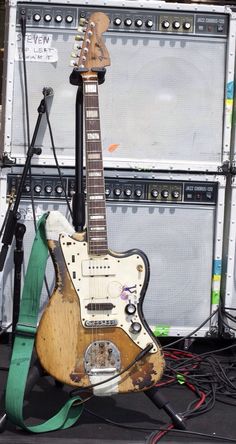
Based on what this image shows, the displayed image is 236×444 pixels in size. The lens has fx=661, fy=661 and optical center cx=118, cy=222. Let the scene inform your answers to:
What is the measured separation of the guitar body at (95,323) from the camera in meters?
2.88

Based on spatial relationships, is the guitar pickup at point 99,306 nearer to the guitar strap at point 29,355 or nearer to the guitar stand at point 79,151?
the guitar strap at point 29,355

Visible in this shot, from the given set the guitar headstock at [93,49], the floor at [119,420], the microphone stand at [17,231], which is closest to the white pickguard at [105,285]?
the floor at [119,420]

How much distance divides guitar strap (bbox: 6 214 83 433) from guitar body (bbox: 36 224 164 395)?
0.17 feet

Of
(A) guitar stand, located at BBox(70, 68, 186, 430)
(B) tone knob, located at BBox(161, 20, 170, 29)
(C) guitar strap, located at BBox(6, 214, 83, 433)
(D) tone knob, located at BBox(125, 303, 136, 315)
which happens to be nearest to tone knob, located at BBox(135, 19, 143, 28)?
(B) tone knob, located at BBox(161, 20, 170, 29)

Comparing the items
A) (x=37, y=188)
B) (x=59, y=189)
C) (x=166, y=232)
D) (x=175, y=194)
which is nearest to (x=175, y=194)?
(x=175, y=194)

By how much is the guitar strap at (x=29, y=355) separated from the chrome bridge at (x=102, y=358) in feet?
0.50

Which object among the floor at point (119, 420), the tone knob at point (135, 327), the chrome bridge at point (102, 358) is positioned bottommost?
the floor at point (119, 420)

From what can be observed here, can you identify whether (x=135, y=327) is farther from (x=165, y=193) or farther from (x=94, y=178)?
(x=165, y=193)

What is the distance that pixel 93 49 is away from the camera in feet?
10.4

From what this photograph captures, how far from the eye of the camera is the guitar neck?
2.96 metres

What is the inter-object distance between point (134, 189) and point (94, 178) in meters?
0.84

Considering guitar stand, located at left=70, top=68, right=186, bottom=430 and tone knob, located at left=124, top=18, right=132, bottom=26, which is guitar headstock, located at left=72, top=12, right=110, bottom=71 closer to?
guitar stand, located at left=70, top=68, right=186, bottom=430

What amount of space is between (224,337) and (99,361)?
4.06 ft

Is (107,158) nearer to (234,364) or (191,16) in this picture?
(191,16)
